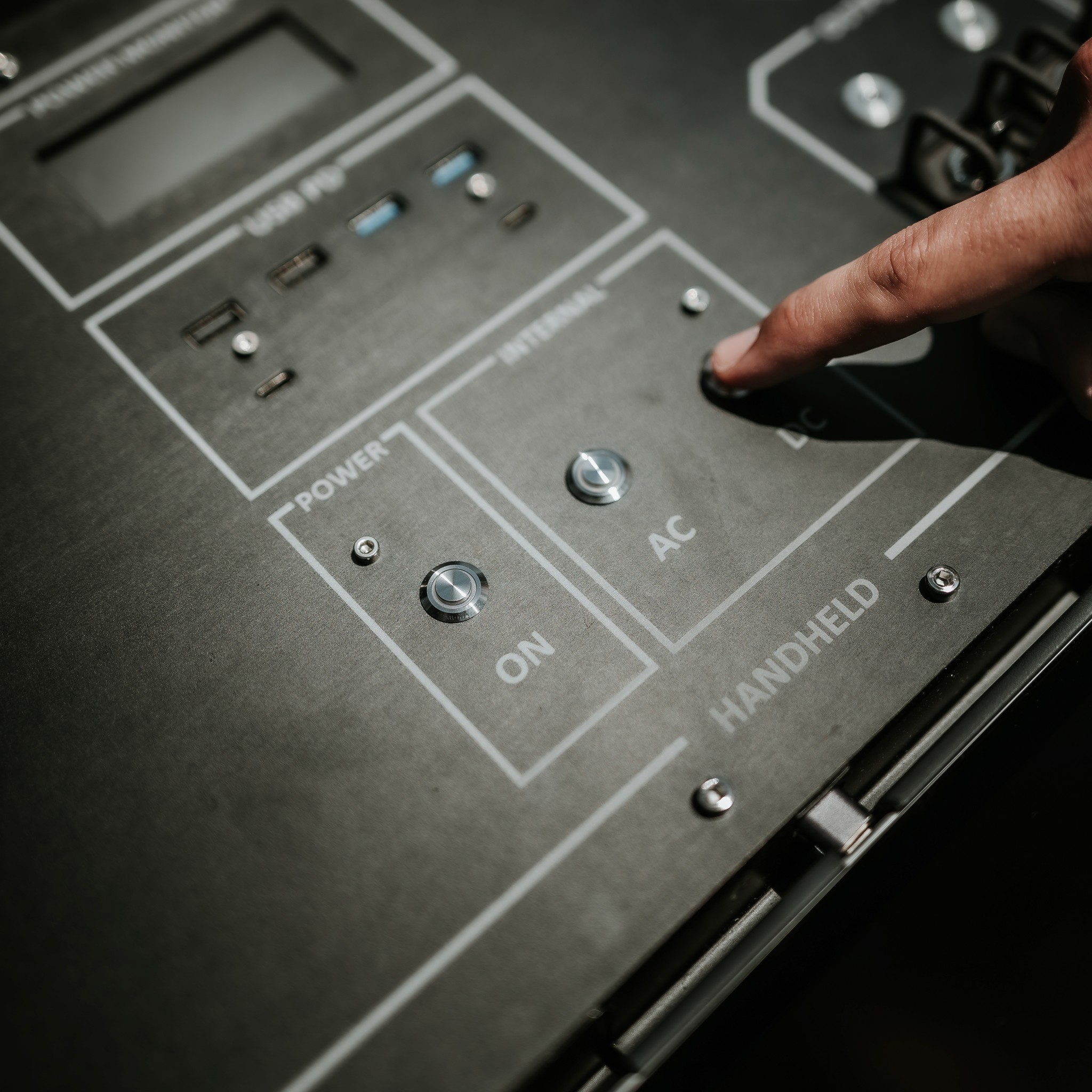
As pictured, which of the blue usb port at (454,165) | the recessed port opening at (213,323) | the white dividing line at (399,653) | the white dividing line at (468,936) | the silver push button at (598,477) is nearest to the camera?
the white dividing line at (468,936)

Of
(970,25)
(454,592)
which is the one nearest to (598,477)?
(454,592)

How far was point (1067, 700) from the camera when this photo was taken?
3.75 ft

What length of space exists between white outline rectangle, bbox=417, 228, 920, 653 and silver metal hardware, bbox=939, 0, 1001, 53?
0.52 metres

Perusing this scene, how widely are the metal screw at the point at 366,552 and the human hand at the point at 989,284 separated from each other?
1.33ft

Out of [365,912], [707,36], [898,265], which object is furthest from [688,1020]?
[707,36]

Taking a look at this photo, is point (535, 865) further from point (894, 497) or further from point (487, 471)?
point (894, 497)

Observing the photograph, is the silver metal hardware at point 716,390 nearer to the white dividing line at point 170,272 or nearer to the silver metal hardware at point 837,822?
the silver metal hardware at point 837,822

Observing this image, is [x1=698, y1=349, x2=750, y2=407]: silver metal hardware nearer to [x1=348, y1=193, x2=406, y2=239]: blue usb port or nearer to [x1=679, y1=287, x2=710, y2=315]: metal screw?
[x1=679, y1=287, x2=710, y2=315]: metal screw

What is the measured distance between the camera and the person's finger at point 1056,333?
1.03 m

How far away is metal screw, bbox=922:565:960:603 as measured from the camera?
3.20 ft

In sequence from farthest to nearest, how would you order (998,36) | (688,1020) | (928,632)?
(998,36) < (928,632) < (688,1020)

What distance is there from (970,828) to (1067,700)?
18cm

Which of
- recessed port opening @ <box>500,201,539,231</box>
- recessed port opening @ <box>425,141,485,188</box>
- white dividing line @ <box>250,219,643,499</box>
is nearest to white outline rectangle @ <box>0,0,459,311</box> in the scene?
recessed port opening @ <box>425,141,485,188</box>

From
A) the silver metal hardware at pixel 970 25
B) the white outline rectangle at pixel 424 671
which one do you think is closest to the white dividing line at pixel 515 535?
the white outline rectangle at pixel 424 671
